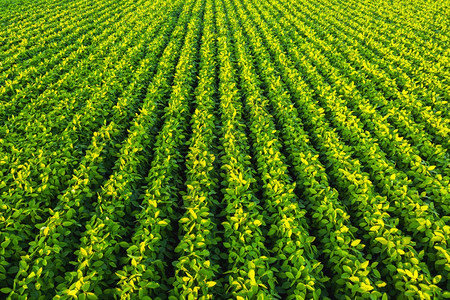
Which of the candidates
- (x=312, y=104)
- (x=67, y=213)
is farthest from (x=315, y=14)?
(x=67, y=213)

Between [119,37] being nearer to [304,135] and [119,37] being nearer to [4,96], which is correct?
[4,96]

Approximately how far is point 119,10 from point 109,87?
12.0 metres

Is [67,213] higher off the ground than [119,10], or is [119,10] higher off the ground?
[119,10]

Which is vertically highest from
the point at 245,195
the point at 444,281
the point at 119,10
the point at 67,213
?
the point at 119,10

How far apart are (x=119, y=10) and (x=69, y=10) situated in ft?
8.72

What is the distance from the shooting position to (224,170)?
15.4 ft

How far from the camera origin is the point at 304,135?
5059mm

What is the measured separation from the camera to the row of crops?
2.89 m

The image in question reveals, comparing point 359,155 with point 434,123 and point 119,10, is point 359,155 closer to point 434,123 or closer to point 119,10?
point 434,123

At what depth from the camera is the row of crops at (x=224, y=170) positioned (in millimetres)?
2895

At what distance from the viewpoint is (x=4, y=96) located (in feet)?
21.8

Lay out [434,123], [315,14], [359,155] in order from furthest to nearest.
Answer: [315,14] < [434,123] < [359,155]

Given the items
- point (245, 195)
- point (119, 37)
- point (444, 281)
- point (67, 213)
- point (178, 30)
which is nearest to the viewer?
point (444, 281)

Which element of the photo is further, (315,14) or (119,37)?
(315,14)
